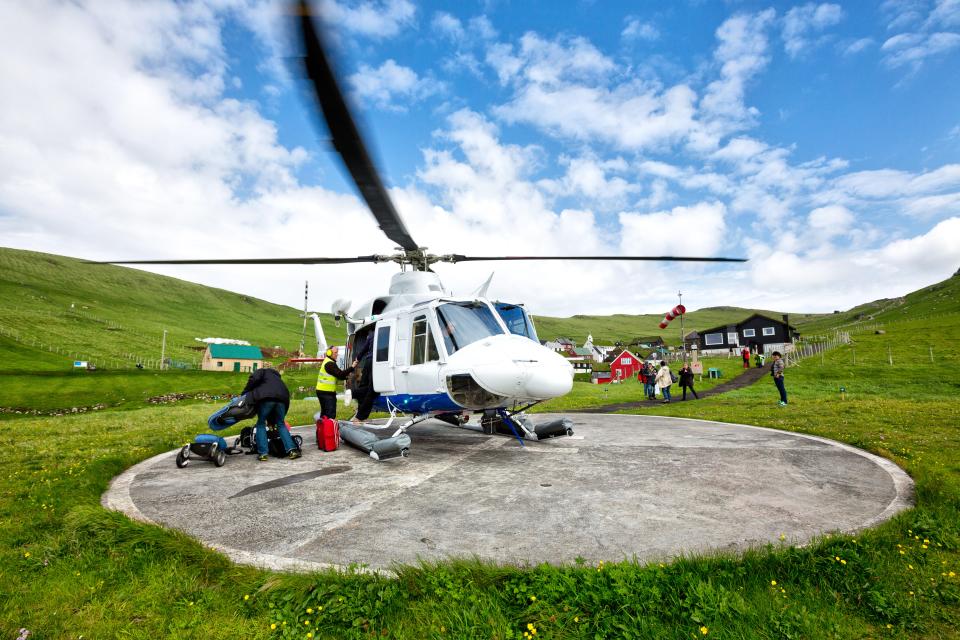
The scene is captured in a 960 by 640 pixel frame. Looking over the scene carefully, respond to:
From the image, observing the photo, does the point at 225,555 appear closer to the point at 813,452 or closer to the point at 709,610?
the point at 709,610

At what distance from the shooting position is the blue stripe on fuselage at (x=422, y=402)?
863 cm

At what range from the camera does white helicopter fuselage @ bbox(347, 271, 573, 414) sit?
7824 millimetres

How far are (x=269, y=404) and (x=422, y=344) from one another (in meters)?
2.95

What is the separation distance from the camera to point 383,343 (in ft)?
34.4

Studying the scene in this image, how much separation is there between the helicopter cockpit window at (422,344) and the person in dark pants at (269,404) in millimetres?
2478

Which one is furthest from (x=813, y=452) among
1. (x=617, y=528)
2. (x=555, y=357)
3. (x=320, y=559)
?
(x=320, y=559)

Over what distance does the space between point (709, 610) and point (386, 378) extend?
8042 mm

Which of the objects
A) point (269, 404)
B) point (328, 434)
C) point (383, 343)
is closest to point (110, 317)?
point (383, 343)

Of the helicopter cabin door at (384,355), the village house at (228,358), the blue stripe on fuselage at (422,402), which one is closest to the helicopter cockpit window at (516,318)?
the blue stripe on fuselage at (422,402)

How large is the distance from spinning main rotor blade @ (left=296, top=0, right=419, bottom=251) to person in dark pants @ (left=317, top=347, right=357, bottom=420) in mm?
3977

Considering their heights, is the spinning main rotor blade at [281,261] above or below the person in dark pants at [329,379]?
above

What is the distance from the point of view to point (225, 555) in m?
3.80

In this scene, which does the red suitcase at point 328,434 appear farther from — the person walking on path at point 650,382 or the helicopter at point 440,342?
the person walking on path at point 650,382

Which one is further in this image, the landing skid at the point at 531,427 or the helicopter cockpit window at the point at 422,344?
the landing skid at the point at 531,427
